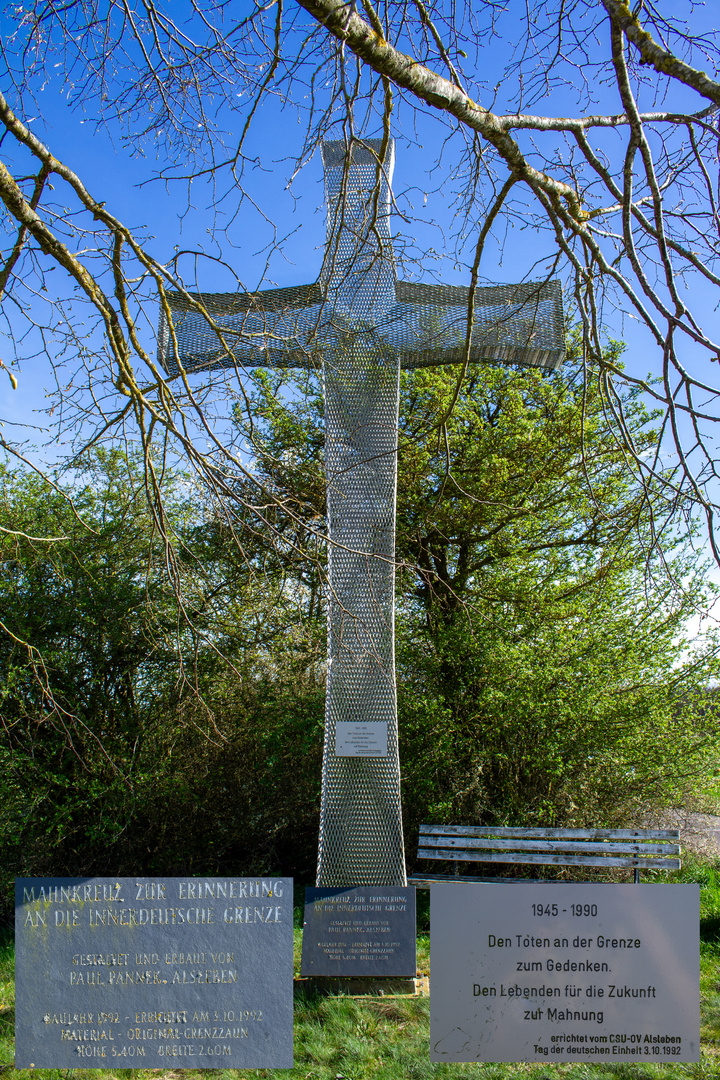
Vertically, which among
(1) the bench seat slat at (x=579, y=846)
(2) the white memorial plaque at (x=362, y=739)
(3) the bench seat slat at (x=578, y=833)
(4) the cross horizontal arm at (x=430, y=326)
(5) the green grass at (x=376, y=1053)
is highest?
(4) the cross horizontal arm at (x=430, y=326)

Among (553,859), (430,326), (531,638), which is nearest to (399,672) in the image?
(531,638)

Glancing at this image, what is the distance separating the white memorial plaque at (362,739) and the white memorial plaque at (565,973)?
2.28 m

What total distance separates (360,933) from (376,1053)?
1142 mm

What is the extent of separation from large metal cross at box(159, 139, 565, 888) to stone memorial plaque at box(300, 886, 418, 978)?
19 cm

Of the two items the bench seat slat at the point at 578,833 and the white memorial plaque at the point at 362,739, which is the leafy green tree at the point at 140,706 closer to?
the white memorial plaque at the point at 362,739

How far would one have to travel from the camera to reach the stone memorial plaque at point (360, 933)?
17.1 ft

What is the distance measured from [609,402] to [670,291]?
1.88 feet

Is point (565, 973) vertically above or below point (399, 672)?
below

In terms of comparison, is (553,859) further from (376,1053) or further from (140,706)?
(140,706)

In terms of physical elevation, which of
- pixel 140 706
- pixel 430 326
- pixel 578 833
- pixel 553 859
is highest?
pixel 430 326

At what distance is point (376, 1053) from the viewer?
418 cm

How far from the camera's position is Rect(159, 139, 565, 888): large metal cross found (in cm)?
573

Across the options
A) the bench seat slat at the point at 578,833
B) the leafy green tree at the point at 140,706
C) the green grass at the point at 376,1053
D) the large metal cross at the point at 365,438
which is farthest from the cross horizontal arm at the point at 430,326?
the green grass at the point at 376,1053

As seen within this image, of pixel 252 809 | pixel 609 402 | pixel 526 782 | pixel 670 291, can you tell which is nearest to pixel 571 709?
pixel 526 782
